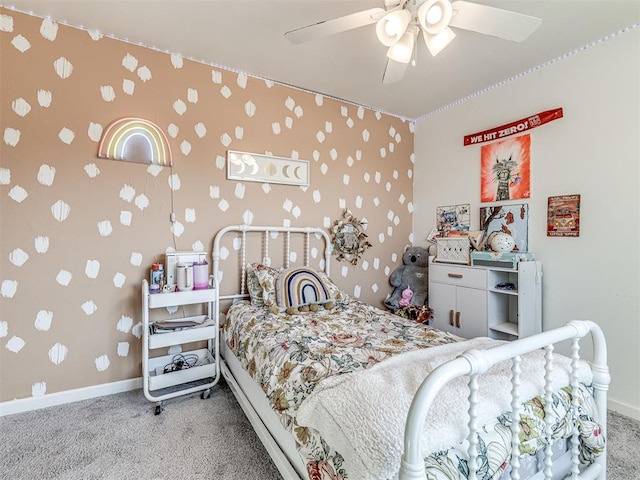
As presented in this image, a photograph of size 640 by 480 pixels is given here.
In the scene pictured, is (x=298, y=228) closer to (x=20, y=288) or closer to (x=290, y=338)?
(x=290, y=338)

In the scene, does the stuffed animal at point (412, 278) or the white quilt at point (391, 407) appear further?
the stuffed animal at point (412, 278)

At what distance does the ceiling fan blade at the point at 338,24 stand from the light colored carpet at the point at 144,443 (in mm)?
2136

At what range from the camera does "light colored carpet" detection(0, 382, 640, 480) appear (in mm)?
1494

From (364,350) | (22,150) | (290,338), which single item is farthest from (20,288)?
(364,350)

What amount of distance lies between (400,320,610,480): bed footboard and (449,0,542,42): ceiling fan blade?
1320 millimetres

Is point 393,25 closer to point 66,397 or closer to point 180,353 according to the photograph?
point 180,353

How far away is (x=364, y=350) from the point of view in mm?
1543

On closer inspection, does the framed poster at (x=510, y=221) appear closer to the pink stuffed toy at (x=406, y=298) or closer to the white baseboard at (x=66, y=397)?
the pink stuffed toy at (x=406, y=298)

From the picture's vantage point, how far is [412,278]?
3.25 metres

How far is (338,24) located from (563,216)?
6.75 feet

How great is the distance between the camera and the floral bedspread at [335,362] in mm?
936

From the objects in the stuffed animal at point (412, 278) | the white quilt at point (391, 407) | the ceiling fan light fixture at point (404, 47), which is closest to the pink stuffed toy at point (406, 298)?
the stuffed animal at point (412, 278)

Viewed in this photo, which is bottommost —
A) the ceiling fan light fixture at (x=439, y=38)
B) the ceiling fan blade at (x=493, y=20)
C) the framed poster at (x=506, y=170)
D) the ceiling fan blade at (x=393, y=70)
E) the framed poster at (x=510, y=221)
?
the framed poster at (x=510, y=221)

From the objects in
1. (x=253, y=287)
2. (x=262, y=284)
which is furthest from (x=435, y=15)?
(x=253, y=287)
